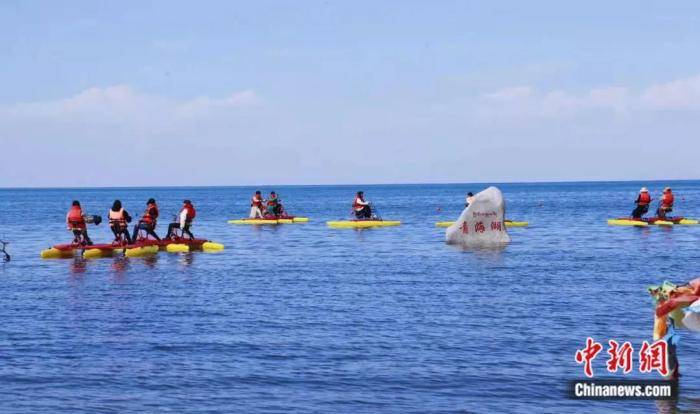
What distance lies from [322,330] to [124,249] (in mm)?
22101

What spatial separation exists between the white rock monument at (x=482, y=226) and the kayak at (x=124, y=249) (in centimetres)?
1346

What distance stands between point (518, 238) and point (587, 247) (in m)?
6.67

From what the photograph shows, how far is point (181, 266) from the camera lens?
39.4 metres

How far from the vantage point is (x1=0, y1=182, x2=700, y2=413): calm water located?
654 inches

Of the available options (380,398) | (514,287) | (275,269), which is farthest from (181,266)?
(380,398)

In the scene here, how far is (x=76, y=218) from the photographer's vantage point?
41.9m

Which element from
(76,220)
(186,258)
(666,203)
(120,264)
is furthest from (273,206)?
(120,264)

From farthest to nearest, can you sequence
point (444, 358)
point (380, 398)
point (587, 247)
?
1. point (587, 247)
2. point (444, 358)
3. point (380, 398)

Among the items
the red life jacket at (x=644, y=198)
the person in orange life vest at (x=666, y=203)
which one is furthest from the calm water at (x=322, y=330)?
the person in orange life vest at (x=666, y=203)

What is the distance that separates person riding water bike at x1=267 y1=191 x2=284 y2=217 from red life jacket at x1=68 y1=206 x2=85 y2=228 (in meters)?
24.7

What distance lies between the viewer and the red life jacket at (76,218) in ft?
137

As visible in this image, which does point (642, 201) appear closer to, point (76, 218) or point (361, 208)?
point (361, 208)

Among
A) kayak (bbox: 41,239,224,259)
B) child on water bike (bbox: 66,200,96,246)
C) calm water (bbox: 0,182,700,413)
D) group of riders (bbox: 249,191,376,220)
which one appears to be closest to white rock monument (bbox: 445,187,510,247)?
calm water (bbox: 0,182,700,413)

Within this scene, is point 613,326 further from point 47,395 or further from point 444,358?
point 47,395
